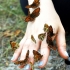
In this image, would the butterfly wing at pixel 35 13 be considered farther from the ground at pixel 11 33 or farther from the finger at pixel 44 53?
the ground at pixel 11 33

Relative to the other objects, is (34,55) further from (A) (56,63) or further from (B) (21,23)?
(B) (21,23)

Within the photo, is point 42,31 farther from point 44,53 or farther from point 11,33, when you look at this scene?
point 11,33

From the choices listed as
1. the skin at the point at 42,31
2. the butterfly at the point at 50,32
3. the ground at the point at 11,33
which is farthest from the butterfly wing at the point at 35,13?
the ground at the point at 11,33

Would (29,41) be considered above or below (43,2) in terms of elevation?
below

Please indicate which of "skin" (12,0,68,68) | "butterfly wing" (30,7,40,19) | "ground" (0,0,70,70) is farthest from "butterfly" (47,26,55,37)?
"ground" (0,0,70,70)

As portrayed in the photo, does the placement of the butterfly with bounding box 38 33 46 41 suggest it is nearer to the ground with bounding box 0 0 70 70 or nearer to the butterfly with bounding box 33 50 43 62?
the butterfly with bounding box 33 50 43 62

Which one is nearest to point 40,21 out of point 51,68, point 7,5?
point 51,68

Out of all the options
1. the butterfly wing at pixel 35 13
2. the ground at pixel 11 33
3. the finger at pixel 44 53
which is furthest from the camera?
the ground at pixel 11 33

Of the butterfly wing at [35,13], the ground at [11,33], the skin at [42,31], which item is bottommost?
the ground at [11,33]
